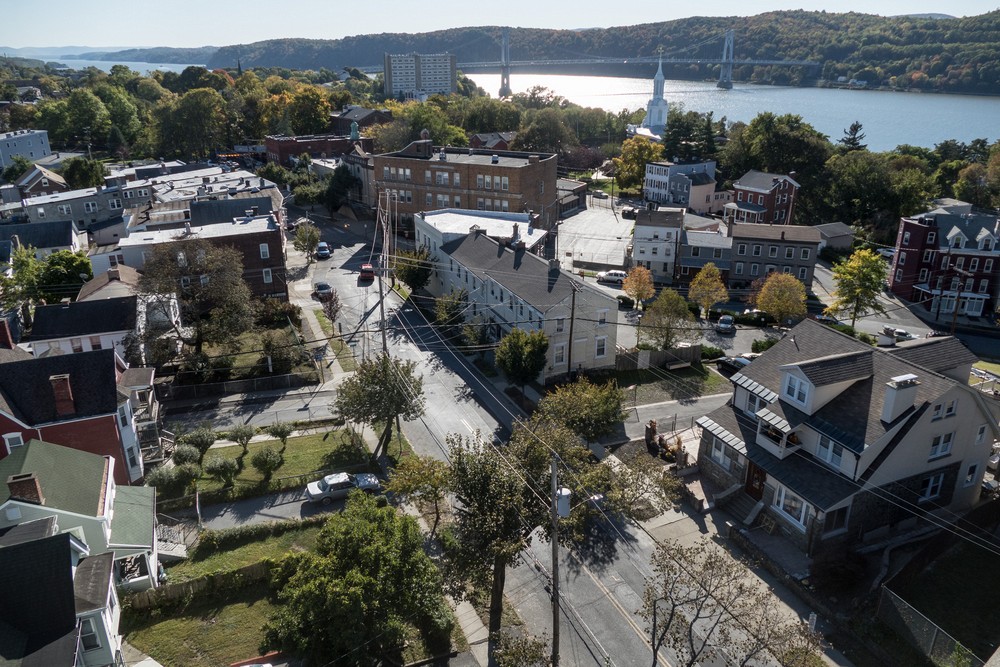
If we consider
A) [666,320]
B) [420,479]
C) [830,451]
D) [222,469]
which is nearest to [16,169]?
[222,469]

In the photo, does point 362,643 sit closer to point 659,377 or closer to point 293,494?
point 293,494

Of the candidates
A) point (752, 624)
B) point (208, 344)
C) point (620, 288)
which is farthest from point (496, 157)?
point (752, 624)

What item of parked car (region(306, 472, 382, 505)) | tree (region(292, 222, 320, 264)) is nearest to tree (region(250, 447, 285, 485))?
parked car (region(306, 472, 382, 505))

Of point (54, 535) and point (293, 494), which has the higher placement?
point (54, 535)

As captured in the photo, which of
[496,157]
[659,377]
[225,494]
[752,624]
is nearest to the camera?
[752,624]

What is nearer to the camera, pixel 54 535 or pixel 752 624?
pixel 54 535

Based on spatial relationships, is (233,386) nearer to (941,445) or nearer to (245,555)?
(245,555)
